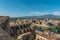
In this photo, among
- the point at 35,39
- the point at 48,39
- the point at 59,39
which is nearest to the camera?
the point at 59,39

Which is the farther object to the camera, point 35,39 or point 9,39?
point 35,39

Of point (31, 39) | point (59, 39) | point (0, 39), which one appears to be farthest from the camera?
point (31, 39)

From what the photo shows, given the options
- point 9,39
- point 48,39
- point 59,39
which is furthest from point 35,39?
point 9,39

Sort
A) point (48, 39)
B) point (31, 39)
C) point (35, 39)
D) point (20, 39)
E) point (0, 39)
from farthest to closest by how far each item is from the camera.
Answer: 1. point (35, 39)
2. point (31, 39)
3. point (48, 39)
4. point (20, 39)
5. point (0, 39)

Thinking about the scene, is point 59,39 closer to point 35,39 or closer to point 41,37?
point 41,37

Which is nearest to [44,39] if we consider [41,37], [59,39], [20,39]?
[41,37]

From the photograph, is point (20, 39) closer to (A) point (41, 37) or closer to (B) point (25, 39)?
(B) point (25, 39)

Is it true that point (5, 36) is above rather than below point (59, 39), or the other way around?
above

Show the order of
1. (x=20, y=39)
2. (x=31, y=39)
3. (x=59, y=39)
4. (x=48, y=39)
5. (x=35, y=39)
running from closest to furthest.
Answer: (x=59, y=39) → (x=20, y=39) → (x=48, y=39) → (x=31, y=39) → (x=35, y=39)

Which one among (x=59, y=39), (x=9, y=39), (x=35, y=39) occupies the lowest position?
(x=35, y=39)
